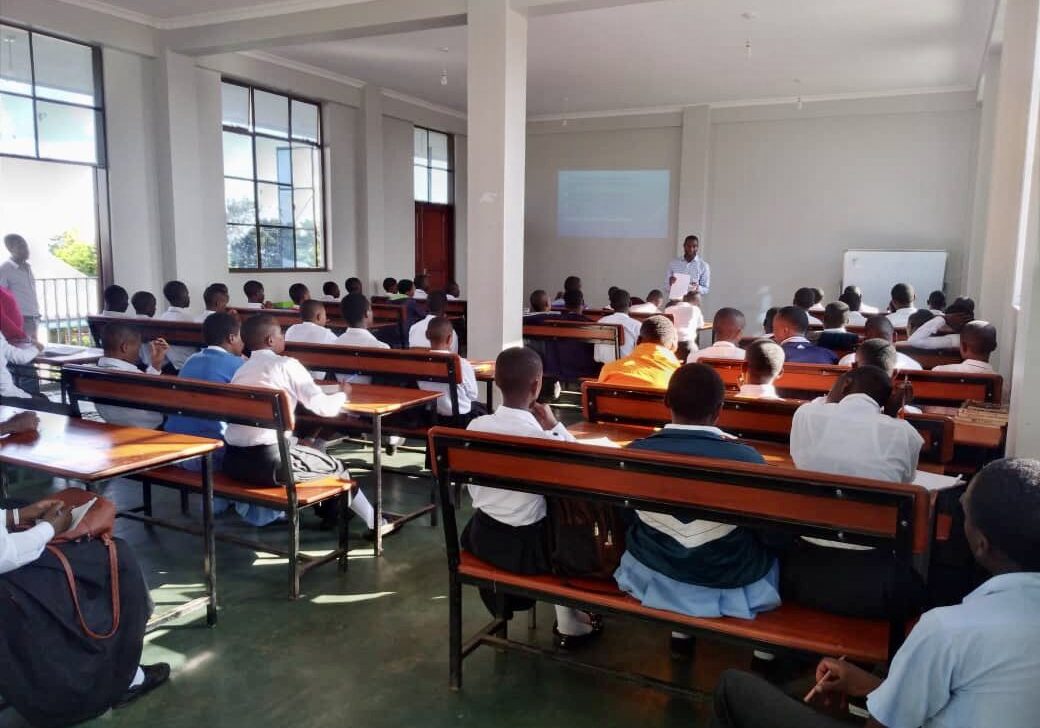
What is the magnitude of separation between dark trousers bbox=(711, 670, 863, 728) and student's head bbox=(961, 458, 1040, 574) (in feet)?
1.35

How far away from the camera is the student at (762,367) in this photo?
342 centimetres

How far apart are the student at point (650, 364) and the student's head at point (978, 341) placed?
4.96 ft

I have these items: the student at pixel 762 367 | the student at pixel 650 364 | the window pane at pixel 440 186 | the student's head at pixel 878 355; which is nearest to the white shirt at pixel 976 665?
the student's head at pixel 878 355

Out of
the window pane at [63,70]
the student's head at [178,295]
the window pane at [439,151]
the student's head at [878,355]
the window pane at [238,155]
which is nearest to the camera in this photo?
the student's head at [878,355]

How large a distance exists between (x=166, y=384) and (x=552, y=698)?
6.24 ft

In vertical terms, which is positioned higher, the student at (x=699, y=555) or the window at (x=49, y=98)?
the window at (x=49, y=98)

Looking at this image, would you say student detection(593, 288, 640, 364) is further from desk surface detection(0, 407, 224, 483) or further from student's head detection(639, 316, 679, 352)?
desk surface detection(0, 407, 224, 483)

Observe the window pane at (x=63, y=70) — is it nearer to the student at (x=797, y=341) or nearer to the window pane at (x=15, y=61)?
the window pane at (x=15, y=61)

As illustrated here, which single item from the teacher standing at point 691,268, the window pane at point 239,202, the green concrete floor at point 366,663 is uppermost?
the window pane at point 239,202

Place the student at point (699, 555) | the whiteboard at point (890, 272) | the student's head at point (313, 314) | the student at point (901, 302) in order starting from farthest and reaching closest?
1. the whiteboard at point (890, 272)
2. the student at point (901, 302)
3. the student's head at point (313, 314)
4. the student at point (699, 555)

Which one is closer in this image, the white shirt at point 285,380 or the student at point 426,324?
the white shirt at point 285,380

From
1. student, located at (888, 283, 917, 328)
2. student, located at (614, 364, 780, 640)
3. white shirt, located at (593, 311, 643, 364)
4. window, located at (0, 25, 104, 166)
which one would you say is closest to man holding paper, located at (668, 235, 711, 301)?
student, located at (888, 283, 917, 328)

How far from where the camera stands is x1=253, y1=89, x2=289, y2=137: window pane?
969cm

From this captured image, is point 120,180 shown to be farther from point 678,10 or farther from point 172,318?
point 678,10
